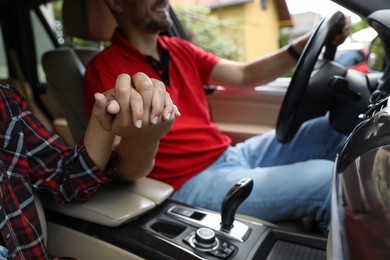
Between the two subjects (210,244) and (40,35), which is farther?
(40,35)

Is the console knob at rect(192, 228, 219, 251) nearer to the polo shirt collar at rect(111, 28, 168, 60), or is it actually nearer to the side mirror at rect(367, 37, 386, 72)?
the polo shirt collar at rect(111, 28, 168, 60)

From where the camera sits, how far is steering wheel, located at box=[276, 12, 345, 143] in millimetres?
1073

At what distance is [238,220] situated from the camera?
1.05 m

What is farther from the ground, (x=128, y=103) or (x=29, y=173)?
(x=128, y=103)

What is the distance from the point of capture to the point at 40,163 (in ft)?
3.07

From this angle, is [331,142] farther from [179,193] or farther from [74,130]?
[74,130]

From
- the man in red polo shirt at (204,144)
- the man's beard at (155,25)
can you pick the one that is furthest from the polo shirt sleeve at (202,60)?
the man's beard at (155,25)

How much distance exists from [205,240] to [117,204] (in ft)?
0.82

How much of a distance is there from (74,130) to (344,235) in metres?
1.15

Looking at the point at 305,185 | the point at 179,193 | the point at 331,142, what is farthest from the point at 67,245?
the point at 331,142

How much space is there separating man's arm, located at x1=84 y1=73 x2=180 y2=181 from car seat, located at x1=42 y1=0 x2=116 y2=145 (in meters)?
0.54

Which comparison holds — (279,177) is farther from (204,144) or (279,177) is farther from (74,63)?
(74,63)

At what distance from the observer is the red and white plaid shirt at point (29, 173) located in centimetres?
87

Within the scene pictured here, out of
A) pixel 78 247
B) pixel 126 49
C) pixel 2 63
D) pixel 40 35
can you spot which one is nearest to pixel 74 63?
pixel 126 49
